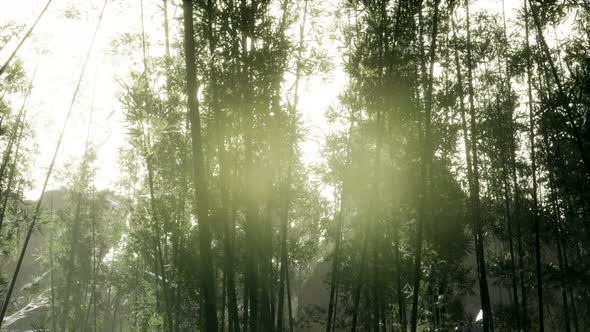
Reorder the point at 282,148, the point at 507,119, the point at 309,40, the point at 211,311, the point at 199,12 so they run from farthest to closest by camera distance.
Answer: the point at 507,119
the point at 309,40
the point at 282,148
the point at 199,12
the point at 211,311

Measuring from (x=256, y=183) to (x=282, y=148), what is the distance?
702 millimetres

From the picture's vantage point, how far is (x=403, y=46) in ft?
21.1

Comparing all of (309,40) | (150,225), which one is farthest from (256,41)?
(150,225)

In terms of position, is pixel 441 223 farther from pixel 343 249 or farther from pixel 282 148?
pixel 282 148

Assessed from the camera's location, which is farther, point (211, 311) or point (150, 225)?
point (150, 225)

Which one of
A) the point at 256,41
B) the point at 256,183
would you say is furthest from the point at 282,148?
the point at 256,41

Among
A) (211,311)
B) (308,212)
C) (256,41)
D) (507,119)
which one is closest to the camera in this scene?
(211,311)

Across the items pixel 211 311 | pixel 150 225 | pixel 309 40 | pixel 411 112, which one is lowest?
pixel 211 311

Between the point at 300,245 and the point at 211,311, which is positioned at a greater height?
the point at 300,245

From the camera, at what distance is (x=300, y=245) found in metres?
10.0

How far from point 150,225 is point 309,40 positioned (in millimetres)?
5143

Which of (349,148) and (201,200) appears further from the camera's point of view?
(349,148)

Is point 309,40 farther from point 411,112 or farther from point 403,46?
point 411,112

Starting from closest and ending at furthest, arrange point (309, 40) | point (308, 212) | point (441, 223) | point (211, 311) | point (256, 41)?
1. point (211, 311)
2. point (256, 41)
3. point (309, 40)
4. point (441, 223)
5. point (308, 212)
